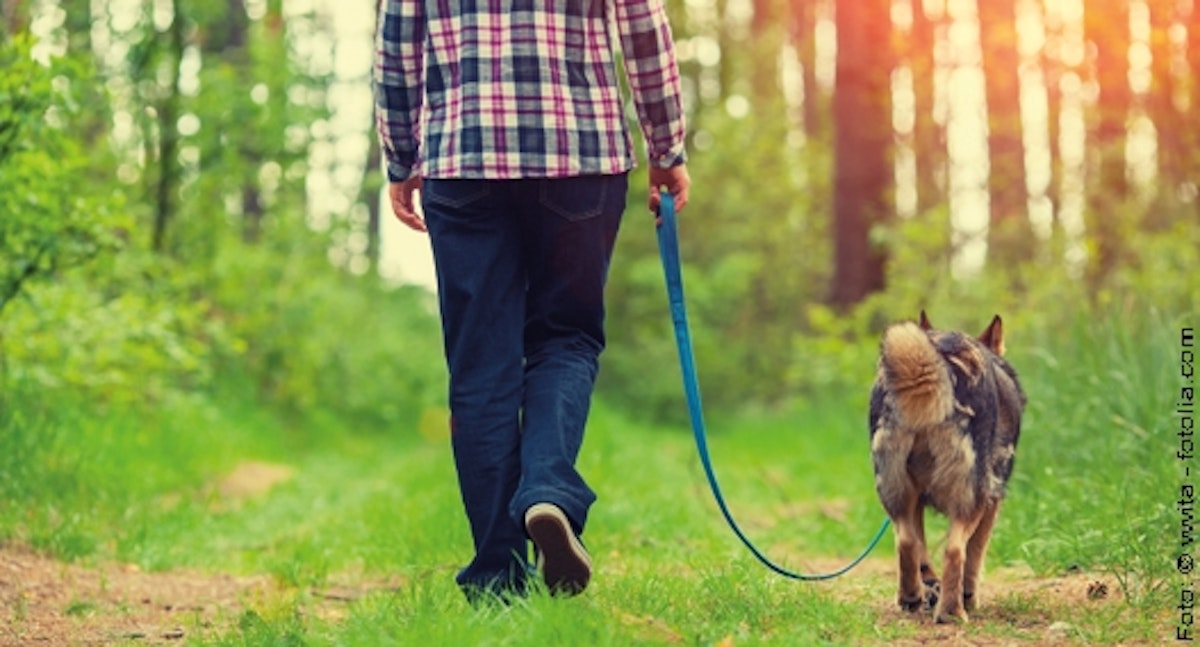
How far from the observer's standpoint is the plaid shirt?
390 centimetres

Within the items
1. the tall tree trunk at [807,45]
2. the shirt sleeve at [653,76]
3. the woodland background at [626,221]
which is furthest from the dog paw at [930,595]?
the tall tree trunk at [807,45]

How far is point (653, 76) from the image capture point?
4176mm

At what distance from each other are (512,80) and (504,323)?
67cm

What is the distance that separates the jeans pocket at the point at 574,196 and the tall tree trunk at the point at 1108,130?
7017 mm

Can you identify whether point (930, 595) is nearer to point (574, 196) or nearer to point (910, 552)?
point (910, 552)

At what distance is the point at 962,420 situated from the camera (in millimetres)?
4023

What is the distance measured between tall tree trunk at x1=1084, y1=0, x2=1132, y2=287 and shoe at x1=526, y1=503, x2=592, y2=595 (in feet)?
24.7

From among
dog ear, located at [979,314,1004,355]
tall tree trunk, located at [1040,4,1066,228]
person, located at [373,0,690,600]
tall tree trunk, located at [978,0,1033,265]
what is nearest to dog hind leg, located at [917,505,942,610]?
dog ear, located at [979,314,1004,355]

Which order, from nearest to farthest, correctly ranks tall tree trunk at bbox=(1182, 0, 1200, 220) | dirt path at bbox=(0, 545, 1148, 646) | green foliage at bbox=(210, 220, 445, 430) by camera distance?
dirt path at bbox=(0, 545, 1148, 646) → tall tree trunk at bbox=(1182, 0, 1200, 220) → green foliage at bbox=(210, 220, 445, 430)

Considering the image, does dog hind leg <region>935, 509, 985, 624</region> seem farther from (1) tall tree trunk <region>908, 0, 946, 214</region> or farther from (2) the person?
(1) tall tree trunk <region>908, 0, 946, 214</region>

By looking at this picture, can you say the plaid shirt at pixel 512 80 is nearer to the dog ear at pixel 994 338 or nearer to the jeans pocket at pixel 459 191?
the jeans pocket at pixel 459 191

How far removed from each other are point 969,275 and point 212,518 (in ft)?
26.4

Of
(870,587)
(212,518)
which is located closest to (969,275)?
(212,518)

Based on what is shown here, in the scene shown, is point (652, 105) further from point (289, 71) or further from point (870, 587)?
point (289, 71)
